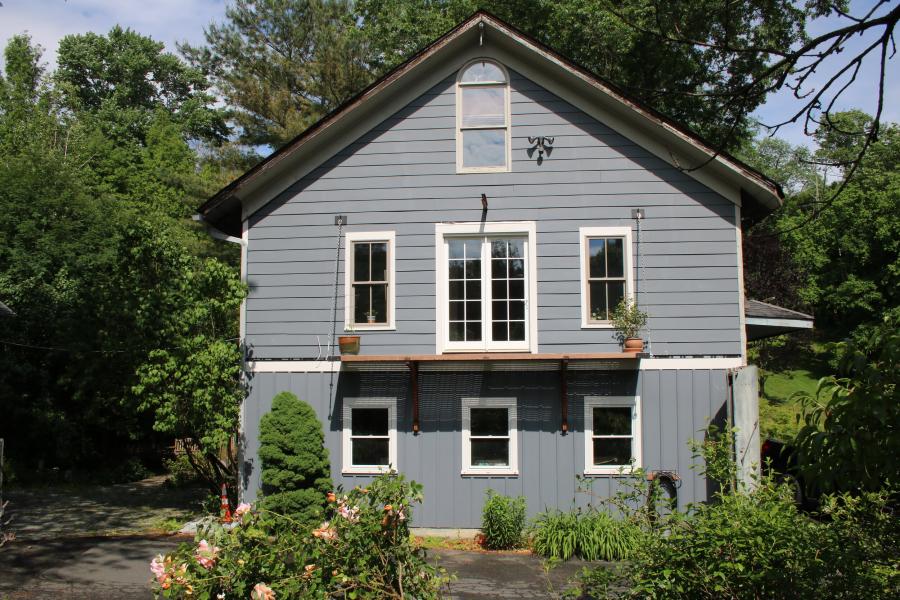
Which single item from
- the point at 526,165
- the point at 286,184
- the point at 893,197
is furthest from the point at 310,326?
the point at 893,197

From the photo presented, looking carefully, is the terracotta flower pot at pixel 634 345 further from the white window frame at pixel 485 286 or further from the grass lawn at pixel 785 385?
the grass lawn at pixel 785 385

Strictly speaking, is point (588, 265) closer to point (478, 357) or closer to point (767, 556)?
point (478, 357)

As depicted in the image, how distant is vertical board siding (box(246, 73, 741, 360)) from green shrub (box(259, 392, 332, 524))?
43.8 inches

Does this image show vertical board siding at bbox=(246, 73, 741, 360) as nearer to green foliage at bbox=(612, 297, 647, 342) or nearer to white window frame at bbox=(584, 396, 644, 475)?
Answer: green foliage at bbox=(612, 297, 647, 342)

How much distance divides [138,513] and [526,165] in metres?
10.4

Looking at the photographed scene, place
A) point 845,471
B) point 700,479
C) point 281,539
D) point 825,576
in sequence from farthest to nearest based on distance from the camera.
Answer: point 700,479 → point 281,539 → point 825,576 → point 845,471

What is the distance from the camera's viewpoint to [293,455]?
12.7 meters

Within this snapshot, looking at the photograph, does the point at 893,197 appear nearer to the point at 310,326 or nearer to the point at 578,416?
the point at 578,416

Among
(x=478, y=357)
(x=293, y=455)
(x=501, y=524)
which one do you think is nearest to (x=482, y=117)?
(x=478, y=357)

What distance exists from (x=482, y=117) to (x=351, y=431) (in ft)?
19.7

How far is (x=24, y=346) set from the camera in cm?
2062

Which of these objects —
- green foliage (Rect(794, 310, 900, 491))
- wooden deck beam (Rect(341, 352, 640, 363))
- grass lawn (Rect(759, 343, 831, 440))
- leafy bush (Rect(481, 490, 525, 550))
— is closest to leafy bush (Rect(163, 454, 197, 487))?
wooden deck beam (Rect(341, 352, 640, 363))

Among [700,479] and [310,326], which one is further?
[310,326]

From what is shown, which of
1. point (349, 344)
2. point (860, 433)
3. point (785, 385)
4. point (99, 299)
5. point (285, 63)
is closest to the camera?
point (860, 433)
